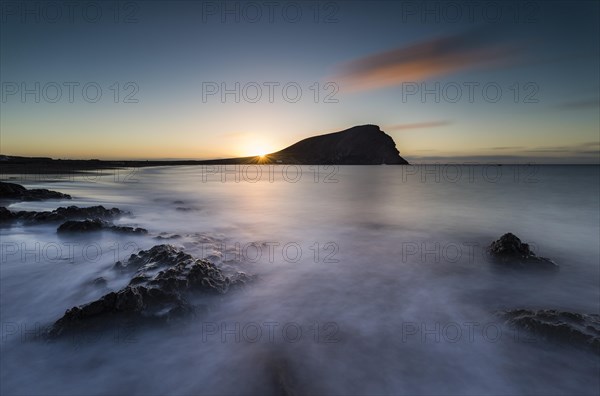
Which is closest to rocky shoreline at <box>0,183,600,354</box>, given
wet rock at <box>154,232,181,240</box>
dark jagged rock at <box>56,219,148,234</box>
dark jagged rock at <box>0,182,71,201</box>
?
wet rock at <box>154,232,181,240</box>

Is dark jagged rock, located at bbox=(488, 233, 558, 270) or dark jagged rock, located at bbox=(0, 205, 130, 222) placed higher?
dark jagged rock, located at bbox=(0, 205, 130, 222)

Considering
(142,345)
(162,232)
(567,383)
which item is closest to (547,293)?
(567,383)

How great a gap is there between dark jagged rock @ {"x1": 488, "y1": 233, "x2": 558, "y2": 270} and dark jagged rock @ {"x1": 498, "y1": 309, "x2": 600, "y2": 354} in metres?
2.94

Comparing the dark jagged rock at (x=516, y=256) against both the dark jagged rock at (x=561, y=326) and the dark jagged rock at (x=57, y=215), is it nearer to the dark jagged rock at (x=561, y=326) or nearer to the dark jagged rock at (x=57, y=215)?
the dark jagged rock at (x=561, y=326)

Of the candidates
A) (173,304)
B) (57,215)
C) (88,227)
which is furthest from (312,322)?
(57,215)

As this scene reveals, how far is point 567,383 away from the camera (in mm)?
3781

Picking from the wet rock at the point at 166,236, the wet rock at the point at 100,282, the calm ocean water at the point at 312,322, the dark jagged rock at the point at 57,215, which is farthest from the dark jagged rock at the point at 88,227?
the wet rock at the point at 100,282

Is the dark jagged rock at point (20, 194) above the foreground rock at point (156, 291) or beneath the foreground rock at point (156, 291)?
above

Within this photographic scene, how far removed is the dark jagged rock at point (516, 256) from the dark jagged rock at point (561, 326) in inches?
116

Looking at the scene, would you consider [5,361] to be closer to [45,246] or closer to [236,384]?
[236,384]

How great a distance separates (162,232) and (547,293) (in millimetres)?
10758

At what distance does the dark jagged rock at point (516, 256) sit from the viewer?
7.70 m

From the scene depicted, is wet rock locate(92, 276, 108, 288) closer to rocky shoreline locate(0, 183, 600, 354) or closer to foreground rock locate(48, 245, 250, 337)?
rocky shoreline locate(0, 183, 600, 354)

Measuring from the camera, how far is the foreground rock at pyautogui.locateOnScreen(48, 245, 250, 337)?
4500mm
